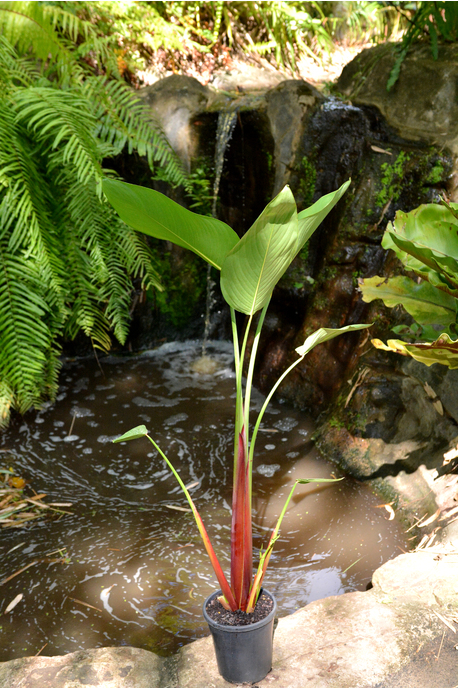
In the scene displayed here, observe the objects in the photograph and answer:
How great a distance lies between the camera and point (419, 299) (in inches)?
83.4

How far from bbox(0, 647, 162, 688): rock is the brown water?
27 cm

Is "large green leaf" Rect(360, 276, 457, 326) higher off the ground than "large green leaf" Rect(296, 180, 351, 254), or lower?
lower

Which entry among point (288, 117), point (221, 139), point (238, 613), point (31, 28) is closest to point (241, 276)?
point (238, 613)

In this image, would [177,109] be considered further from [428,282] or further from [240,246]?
[240,246]

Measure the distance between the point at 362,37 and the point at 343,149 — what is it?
3.11 meters

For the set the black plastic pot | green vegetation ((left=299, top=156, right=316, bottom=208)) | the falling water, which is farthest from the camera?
the falling water

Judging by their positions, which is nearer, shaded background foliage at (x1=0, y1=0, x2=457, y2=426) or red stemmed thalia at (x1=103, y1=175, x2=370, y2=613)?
red stemmed thalia at (x1=103, y1=175, x2=370, y2=613)

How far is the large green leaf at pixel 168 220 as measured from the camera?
1085mm

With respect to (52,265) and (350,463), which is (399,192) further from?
(52,265)

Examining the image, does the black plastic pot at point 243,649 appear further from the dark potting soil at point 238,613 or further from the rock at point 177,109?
the rock at point 177,109

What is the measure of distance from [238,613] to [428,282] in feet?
4.76

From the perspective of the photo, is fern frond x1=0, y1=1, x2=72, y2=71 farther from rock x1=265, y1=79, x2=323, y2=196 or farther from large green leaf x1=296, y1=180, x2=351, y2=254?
large green leaf x1=296, y1=180, x2=351, y2=254

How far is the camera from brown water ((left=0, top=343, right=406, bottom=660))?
1846mm

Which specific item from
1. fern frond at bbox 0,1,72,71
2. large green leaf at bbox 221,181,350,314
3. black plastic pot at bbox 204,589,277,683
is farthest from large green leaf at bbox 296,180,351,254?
fern frond at bbox 0,1,72,71
